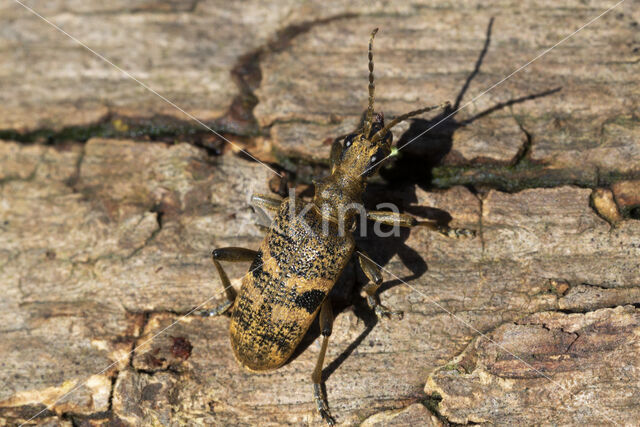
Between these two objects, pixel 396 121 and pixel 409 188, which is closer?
pixel 396 121

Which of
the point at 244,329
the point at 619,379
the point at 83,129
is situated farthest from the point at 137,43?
the point at 619,379

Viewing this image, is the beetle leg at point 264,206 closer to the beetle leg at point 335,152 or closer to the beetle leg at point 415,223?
the beetle leg at point 335,152

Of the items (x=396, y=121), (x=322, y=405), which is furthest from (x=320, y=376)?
(x=396, y=121)

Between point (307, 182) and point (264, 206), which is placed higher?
point (307, 182)

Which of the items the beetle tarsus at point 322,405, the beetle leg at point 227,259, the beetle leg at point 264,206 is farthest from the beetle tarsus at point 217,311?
the beetle tarsus at point 322,405

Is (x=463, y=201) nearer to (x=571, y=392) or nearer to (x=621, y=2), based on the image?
(x=571, y=392)
